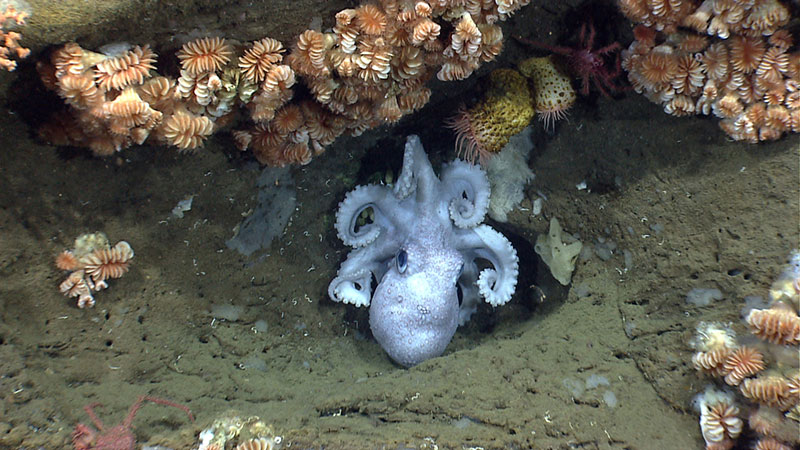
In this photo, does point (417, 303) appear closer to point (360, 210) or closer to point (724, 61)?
point (360, 210)

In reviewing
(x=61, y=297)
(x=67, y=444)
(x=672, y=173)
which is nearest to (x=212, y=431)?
(x=67, y=444)

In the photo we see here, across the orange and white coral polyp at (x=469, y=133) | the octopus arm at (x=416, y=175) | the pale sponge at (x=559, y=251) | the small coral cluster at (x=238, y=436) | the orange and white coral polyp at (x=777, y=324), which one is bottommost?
the small coral cluster at (x=238, y=436)

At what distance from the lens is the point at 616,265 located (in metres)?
3.90

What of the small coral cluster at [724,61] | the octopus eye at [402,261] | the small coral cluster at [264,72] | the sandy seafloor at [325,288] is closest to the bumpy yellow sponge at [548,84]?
the sandy seafloor at [325,288]

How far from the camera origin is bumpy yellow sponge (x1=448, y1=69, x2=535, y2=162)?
3.55 m

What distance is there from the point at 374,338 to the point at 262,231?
1.31 meters

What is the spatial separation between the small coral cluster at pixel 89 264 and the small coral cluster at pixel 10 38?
121 centimetres

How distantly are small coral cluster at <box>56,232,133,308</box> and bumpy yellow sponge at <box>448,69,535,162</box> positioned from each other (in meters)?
2.41

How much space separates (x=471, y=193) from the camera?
4.06 meters

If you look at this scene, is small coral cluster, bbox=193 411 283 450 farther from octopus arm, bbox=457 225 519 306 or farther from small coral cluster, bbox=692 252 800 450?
small coral cluster, bbox=692 252 800 450

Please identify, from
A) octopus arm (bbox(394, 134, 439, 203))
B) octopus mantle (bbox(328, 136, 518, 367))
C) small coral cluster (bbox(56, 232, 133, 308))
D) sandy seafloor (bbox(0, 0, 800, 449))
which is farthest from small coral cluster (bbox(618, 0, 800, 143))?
small coral cluster (bbox(56, 232, 133, 308))

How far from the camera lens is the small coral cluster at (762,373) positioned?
9.14 ft

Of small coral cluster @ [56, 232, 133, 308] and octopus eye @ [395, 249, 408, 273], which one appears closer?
small coral cluster @ [56, 232, 133, 308]

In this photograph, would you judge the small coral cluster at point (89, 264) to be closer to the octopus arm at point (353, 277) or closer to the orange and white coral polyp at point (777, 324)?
the octopus arm at point (353, 277)
